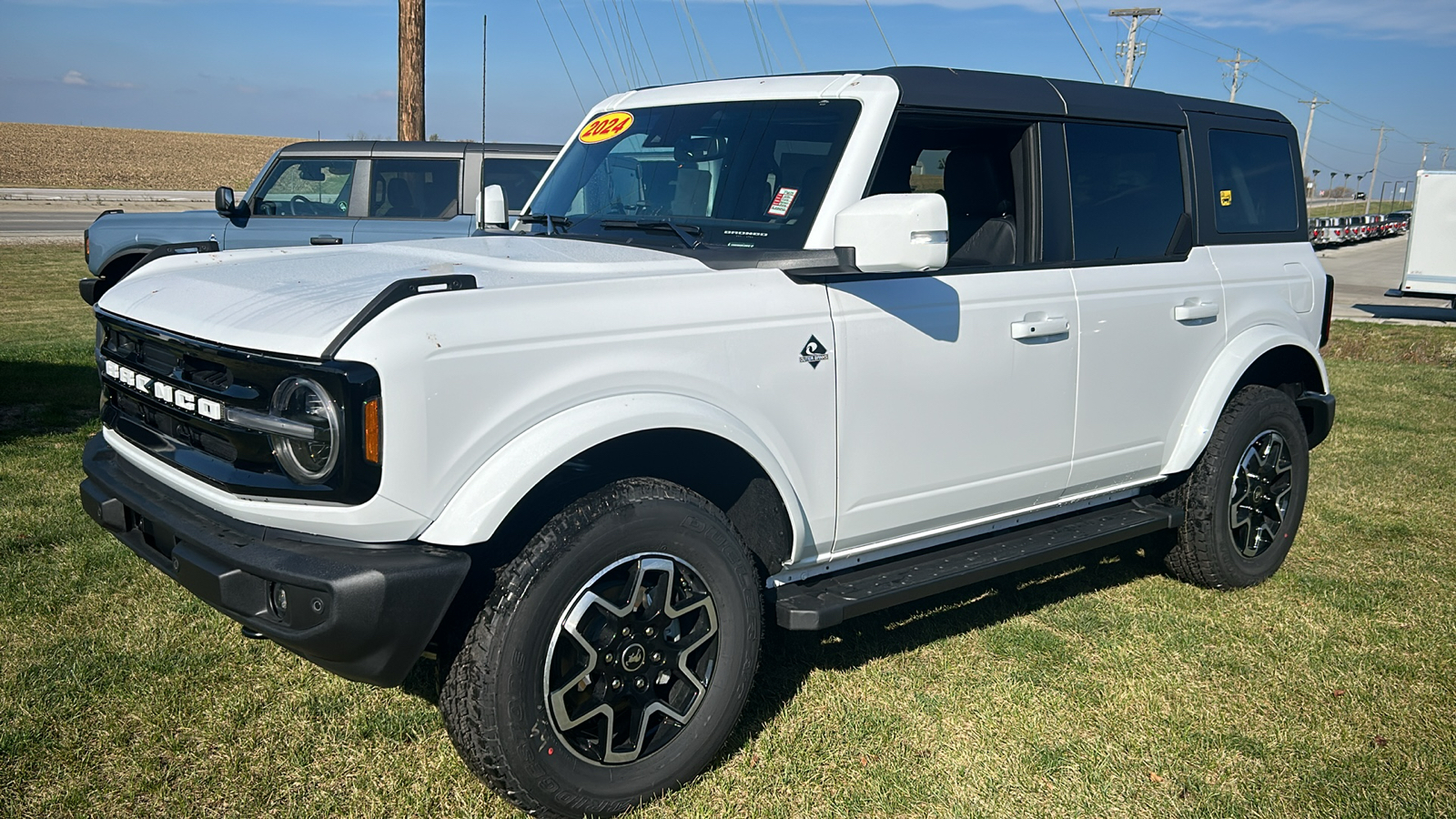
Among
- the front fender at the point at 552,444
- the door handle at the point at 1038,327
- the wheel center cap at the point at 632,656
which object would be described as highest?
the door handle at the point at 1038,327

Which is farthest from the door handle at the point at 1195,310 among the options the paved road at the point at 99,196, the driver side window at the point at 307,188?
the paved road at the point at 99,196

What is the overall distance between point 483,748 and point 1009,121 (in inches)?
111

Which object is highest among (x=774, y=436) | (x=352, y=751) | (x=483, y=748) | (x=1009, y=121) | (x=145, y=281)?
(x=1009, y=121)

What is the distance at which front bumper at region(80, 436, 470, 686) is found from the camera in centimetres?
251

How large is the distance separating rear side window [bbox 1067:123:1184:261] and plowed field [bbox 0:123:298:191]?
53.3 m

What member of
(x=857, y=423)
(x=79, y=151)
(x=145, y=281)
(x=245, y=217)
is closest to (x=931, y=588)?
(x=857, y=423)

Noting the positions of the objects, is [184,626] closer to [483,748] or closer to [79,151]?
[483,748]

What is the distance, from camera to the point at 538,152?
9.74m

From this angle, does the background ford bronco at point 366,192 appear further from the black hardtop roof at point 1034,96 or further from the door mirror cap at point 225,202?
the black hardtop roof at point 1034,96

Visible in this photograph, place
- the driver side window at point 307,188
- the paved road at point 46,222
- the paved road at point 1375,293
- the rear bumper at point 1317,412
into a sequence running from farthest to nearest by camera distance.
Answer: the paved road at point 46,222
the paved road at point 1375,293
the driver side window at point 307,188
the rear bumper at point 1317,412

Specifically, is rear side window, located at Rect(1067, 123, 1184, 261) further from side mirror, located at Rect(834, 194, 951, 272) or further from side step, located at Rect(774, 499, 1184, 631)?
side mirror, located at Rect(834, 194, 951, 272)

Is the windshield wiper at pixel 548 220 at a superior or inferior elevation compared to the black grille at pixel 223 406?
superior

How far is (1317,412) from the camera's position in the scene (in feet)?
17.2

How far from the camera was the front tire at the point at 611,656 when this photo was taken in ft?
9.06
